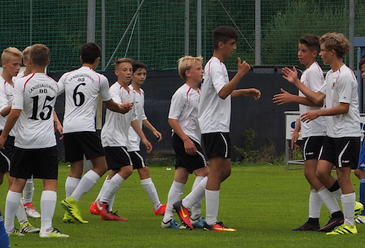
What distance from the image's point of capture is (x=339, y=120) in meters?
7.10

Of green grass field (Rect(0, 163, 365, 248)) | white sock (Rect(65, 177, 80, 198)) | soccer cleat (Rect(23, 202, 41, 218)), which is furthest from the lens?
soccer cleat (Rect(23, 202, 41, 218))

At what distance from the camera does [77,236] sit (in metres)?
7.12

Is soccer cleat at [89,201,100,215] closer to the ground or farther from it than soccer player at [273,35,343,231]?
→ closer to the ground

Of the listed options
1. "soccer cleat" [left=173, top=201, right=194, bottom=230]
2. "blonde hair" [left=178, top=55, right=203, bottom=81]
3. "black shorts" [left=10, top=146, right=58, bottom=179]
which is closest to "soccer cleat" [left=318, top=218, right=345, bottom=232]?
"soccer cleat" [left=173, top=201, right=194, bottom=230]

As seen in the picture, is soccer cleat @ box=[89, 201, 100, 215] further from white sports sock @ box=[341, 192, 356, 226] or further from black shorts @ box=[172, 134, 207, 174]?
white sports sock @ box=[341, 192, 356, 226]

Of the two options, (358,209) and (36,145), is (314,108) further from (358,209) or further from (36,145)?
(36,145)

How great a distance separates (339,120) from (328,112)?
0.75 feet

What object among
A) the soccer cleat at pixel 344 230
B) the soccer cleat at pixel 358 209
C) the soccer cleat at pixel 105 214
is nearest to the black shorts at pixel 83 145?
the soccer cleat at pixel 105 214

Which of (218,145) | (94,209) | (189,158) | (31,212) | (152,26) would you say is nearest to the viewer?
(218,145)

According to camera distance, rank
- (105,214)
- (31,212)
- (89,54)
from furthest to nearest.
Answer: (31,212) < (105,214) < (89,54)

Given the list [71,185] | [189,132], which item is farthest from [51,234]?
[189,132]

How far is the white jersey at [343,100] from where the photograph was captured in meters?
7.00

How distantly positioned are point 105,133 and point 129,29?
14368 millimetres

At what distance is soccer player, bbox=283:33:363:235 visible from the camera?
23.0ft
